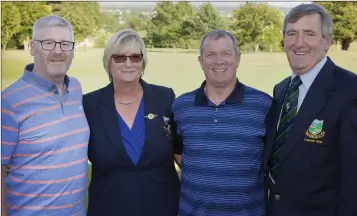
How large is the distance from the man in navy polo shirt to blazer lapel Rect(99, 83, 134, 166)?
48 cm

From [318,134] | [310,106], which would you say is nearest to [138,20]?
[310,106]

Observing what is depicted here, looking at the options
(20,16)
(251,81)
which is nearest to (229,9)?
(251,81)

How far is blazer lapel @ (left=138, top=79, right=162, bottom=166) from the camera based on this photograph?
10.3ft

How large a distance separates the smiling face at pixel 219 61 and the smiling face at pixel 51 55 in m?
1.05

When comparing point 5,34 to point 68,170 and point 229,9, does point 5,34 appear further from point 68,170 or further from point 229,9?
point 68,170

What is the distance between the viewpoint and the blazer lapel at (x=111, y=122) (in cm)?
311

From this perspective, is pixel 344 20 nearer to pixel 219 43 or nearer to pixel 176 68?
pixel 176 68

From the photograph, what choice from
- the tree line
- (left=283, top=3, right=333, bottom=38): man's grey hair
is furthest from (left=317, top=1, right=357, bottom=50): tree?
(left=283, top=3, right=333, bottom=38): man's grey hair

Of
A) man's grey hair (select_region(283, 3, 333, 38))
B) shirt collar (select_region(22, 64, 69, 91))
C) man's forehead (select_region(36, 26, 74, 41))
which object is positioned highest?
man's grey hair (select_region(283, 3, 333, 38))

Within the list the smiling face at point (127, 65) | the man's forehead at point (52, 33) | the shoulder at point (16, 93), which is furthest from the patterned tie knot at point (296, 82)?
the shoulder at point (16, 93)

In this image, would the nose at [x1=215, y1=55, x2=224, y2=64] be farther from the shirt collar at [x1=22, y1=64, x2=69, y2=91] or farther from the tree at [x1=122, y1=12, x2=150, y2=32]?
the tree at [x1=122, y1=12, x2=150, y2=32]

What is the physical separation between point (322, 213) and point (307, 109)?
0.69 meters

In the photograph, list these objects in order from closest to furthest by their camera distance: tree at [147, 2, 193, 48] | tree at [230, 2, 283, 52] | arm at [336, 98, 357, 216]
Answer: arm at [336, 98, 357, 216]
tree at [230, 2, 283, 52]
tree at [147, 2, 193, 48]

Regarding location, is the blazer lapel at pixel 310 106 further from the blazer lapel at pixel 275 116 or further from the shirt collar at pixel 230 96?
the shirt collar at pixel 230 96
